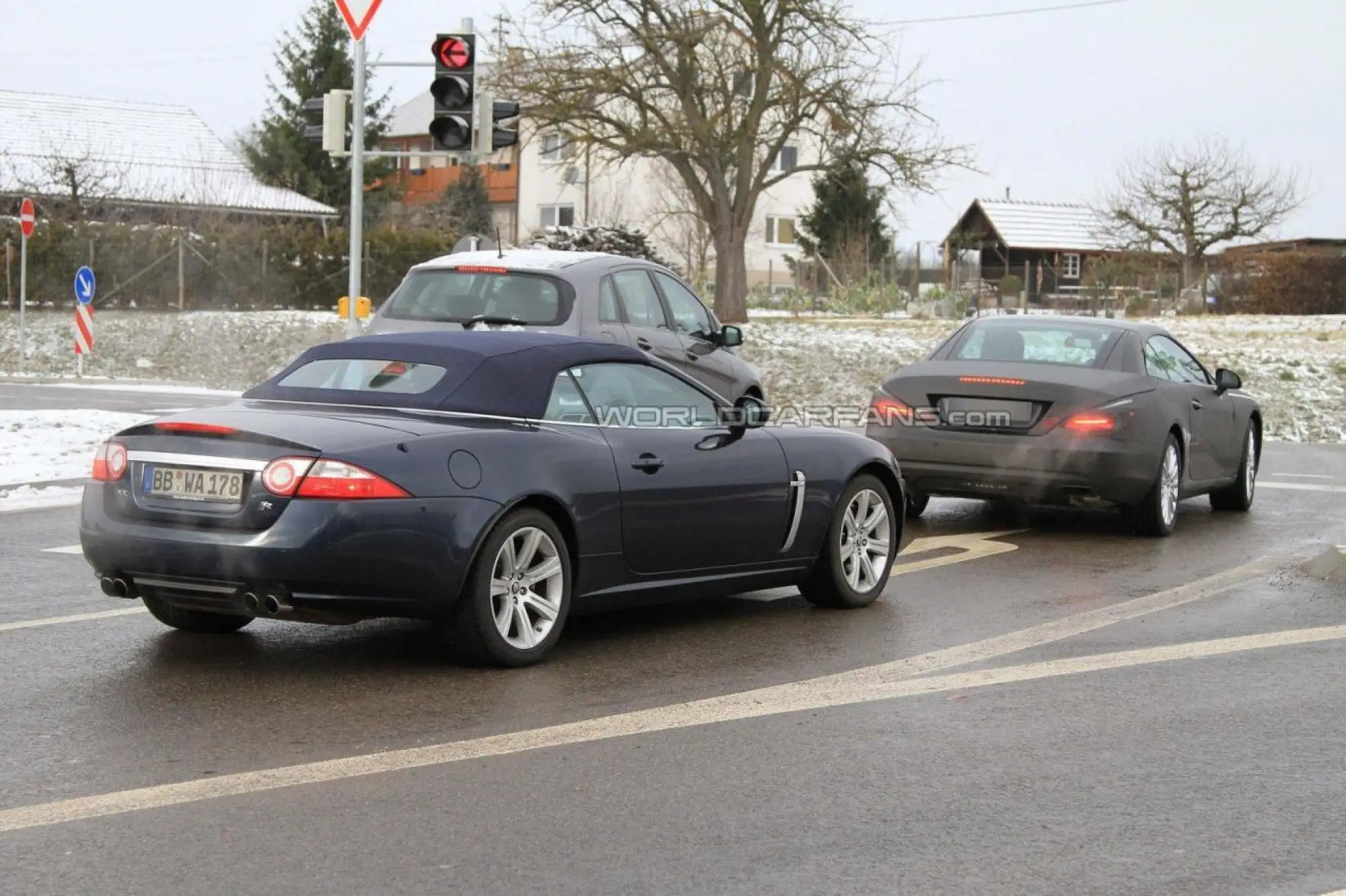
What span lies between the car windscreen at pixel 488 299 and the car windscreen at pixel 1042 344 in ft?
9.25

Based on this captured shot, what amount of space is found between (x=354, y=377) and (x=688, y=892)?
3932 millimetres

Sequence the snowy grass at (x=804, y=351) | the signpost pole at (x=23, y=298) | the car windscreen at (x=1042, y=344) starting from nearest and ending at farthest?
the car windscreen at (x=1042, y=344) → the snowy grass at (x=804, y=351) → the signpost pole at (x=23, y=298)

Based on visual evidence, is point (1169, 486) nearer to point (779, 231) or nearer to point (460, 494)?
point (460, 494)

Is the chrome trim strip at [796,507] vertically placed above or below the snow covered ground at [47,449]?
above

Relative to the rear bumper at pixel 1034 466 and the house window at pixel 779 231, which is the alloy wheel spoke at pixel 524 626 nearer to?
the rear bumper at pixel 1034 466

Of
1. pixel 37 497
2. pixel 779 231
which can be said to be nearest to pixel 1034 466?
pixel 37 497

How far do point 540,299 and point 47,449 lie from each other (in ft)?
17.6

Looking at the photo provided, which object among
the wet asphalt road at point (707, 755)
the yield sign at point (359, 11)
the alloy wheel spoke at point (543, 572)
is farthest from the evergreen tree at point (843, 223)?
the alloy wheel spoke at point (543, 572)

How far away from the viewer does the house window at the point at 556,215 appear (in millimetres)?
79812

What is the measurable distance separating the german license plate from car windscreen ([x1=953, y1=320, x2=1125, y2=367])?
6914 mm

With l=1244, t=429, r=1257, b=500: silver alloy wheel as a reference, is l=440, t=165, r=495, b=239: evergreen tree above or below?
above

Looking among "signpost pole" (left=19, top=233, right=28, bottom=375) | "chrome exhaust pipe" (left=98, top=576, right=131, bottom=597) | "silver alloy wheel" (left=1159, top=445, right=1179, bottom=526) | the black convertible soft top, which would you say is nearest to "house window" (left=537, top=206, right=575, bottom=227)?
"signpost pole" (left=19, top=233, right=28, bottom=375)

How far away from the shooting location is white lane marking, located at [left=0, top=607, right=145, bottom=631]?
8.42 metres

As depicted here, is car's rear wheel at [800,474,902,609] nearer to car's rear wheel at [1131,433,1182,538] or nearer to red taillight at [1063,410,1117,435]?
red taillight at [1063,410,1117,435]
